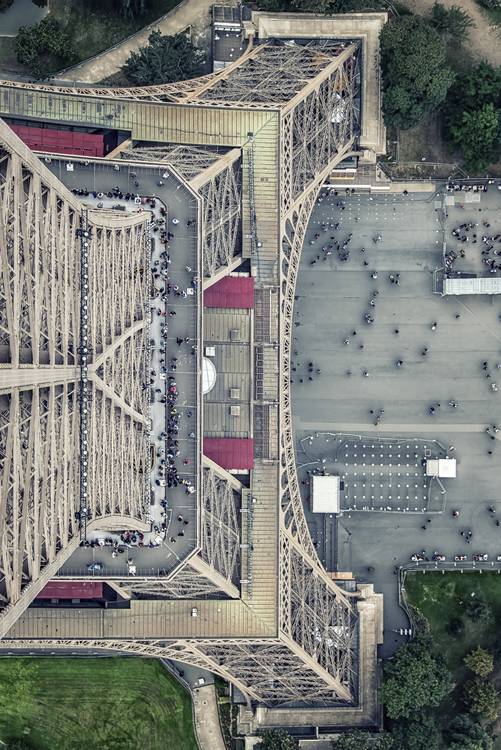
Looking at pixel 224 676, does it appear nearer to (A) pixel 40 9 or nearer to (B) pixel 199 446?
(B) pixel 199 446

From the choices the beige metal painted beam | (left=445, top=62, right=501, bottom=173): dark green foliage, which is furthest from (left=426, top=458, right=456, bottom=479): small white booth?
the beige metal painted beam

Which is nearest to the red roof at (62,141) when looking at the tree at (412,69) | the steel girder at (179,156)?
the steel girder at (179,156)

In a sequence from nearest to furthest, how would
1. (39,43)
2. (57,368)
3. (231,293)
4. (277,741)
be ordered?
1. (57,368)
2. (231,293)
3. (277,741)
4. (39,43)

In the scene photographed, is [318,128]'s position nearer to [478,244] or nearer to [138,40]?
[478,244]

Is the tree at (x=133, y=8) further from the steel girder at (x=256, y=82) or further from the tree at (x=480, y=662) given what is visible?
the tree at (x=480, y=662)

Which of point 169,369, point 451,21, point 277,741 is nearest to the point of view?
point 169,369

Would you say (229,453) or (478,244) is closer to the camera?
(229,453)

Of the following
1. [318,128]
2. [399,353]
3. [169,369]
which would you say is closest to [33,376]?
[169,369]

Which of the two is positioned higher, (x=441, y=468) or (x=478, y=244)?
(x=478, y=244)
